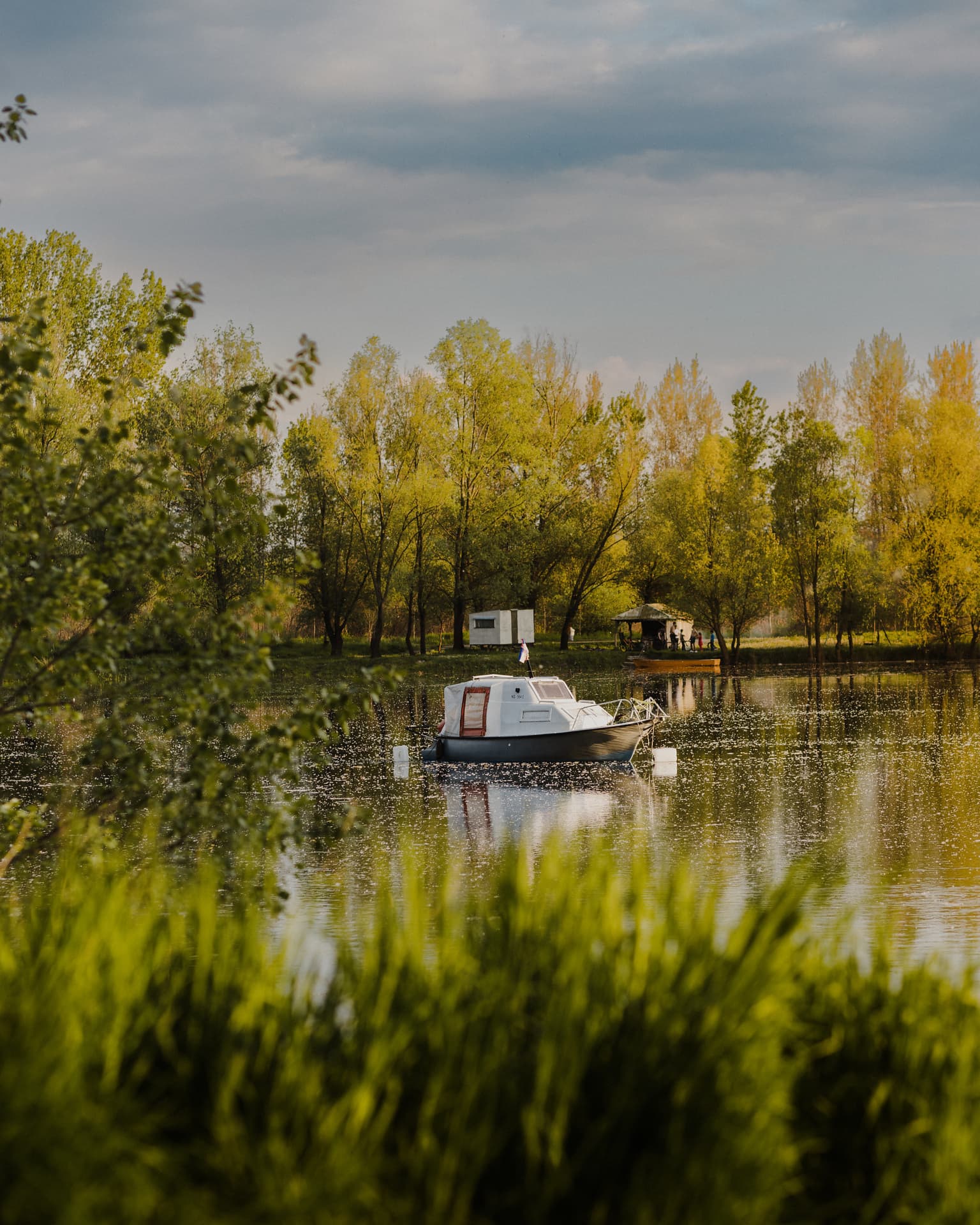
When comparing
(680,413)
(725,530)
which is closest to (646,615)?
(725,530)

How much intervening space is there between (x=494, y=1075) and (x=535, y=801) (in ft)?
57.9

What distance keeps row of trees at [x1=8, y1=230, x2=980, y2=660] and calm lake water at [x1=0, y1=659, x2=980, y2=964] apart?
2557 centimetres

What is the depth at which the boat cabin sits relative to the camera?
986 inches

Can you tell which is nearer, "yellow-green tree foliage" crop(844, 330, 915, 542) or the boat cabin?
the boat cabin

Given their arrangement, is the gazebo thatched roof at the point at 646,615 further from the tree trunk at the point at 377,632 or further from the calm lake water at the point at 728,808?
the calm lake water at the point at 728,808

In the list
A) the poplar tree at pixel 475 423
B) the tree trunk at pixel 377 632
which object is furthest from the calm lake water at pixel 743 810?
the poplar tree at pixel 475 423

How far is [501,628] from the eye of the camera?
191 ft

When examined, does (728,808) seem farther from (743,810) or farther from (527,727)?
(527,727)

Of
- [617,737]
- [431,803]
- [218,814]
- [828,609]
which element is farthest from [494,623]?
[218,814]

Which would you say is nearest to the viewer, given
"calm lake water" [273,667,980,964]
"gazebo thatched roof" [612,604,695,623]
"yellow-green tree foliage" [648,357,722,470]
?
"calm lake water" [273,667,980,964]

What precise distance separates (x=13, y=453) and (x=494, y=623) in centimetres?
5242

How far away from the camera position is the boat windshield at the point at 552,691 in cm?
2553

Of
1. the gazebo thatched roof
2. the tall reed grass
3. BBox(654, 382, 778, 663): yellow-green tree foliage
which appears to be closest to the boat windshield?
the tall reed grass

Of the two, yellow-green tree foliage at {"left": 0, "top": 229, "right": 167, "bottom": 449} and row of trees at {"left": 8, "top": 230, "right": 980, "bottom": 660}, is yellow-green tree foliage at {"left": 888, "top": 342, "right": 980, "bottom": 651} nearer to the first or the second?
row of trees at {"left": 8, "top": 230, "right": 980, "bottom": 660}
